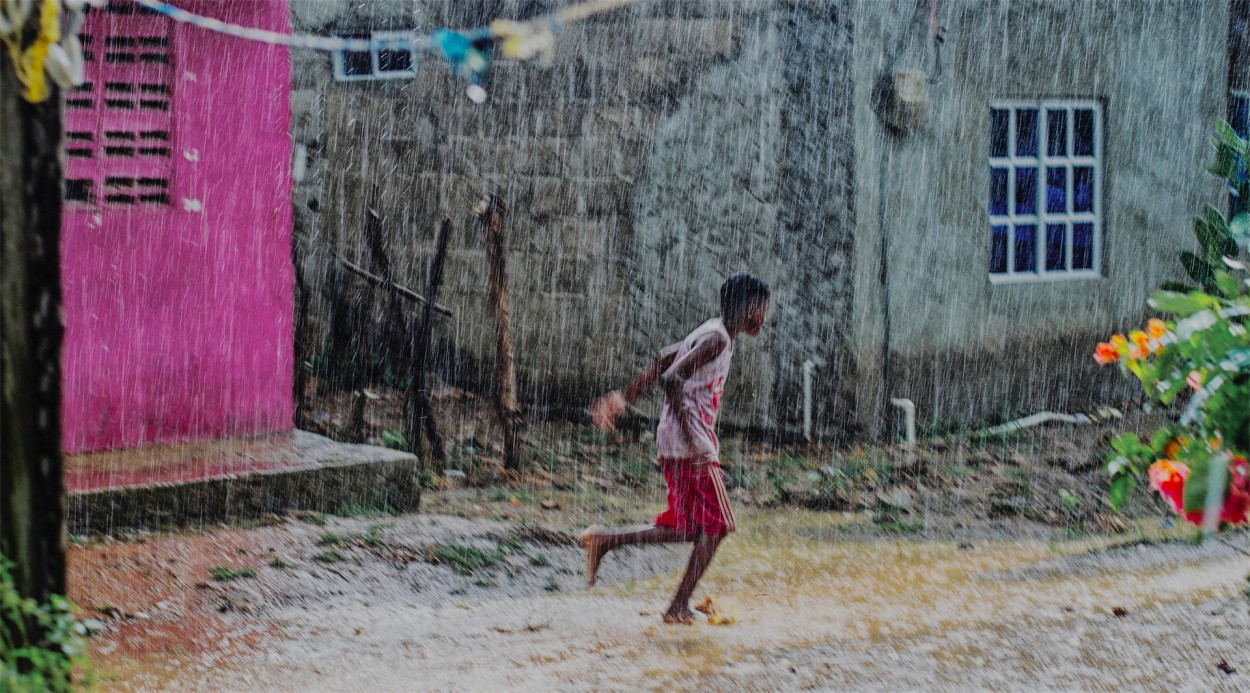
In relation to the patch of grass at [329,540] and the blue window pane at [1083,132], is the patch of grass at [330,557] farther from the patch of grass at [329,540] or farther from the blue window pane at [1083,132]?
the blue window pane at [1083,132]

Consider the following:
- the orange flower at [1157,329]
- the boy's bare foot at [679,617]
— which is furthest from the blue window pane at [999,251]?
the orange flower at [1157,329]

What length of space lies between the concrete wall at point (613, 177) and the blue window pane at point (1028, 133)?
66.4 inches

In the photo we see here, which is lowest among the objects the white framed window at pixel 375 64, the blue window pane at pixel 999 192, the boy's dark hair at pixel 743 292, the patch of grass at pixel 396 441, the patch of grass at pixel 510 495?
the patch of grass at pixel 510 495

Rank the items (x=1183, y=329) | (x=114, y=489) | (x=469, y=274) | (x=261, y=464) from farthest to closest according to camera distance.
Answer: (x=469, y=274), (x=261, y=464), (x=114, y=489), (x=1183, y=329)

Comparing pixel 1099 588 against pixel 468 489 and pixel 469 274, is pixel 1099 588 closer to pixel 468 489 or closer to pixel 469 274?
pixel 468 489

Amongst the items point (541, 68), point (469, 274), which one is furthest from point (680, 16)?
point (469, 274)

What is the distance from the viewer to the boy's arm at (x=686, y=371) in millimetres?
6262

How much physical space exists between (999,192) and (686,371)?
Answer: 5.91 meters

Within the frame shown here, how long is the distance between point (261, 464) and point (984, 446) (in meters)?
5.08

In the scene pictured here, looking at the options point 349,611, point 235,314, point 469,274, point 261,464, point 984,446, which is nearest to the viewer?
point 349,611

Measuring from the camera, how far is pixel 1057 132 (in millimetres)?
11633

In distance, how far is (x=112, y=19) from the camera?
8703 mm

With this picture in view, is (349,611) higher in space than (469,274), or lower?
lower

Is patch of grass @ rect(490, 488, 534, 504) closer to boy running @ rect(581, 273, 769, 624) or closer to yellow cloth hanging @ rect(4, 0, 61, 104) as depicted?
boy running @ rect(581, 273, 769, 624)
